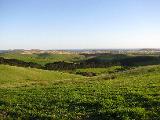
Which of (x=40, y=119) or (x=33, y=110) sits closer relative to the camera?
(x=40, y=119)

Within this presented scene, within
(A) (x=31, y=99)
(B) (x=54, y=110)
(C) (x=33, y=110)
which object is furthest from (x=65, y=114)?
(A) (x=31, y=99)

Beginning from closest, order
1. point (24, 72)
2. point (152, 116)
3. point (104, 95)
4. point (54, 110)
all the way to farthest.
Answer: point (152, 116)
point (54, 110)
point (104, 95)
point (24, 72)

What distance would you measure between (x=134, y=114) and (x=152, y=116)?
126 cm

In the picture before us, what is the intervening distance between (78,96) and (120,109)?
8803 millimetres

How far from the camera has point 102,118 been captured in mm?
23969

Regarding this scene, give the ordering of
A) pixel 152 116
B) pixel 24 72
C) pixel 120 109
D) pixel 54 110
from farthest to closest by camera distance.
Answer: pixel 24 72, pixel 54 110, pixel 120 109, pixel 152 116

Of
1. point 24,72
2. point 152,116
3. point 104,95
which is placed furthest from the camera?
point 24,72

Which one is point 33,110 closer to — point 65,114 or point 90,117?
point 65,114

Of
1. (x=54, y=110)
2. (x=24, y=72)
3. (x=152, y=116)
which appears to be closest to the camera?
(x=152, y=116)

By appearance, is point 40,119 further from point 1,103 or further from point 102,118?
point 1,103

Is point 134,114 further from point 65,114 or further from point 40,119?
point 40,119

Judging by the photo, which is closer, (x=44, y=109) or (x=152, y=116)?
(x=152, y=116)

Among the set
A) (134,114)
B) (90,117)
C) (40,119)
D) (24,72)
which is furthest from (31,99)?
(24,72)

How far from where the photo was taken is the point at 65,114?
2589 centimetres
